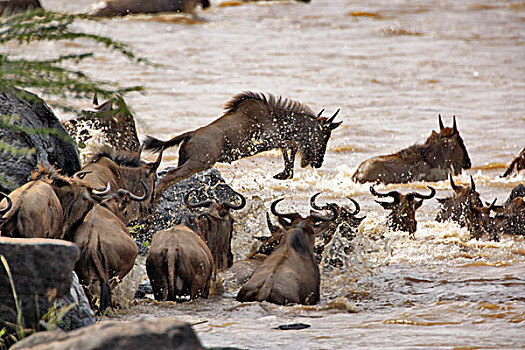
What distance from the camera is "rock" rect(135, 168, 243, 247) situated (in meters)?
10.2

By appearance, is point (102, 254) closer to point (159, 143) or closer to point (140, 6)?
point (159, 143)

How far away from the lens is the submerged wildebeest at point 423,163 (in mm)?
14508

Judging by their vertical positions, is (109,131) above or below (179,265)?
above

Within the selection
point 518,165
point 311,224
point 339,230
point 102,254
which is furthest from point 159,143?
point 518,165

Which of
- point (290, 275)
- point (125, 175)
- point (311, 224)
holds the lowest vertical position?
point (290, 275)

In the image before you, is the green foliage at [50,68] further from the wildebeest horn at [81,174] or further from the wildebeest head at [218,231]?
the wildebeest head at [218,231]

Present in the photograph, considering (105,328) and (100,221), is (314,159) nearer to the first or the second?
(100,221)

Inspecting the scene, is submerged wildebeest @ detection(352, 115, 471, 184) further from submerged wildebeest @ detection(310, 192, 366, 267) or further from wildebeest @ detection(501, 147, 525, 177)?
submerged wildebeest @ detection(310, 192, 366, 267)

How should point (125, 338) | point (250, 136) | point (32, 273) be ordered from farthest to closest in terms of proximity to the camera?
point (250, 136), point (32, 273), point (125, 338)

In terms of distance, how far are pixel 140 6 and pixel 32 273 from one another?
99.6 feet

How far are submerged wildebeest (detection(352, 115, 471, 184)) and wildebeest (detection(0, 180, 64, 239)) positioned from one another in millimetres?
8198

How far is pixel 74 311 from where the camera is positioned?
6051mm

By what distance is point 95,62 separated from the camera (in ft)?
89.5

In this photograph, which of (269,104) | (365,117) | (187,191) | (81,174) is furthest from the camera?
(365,117)
